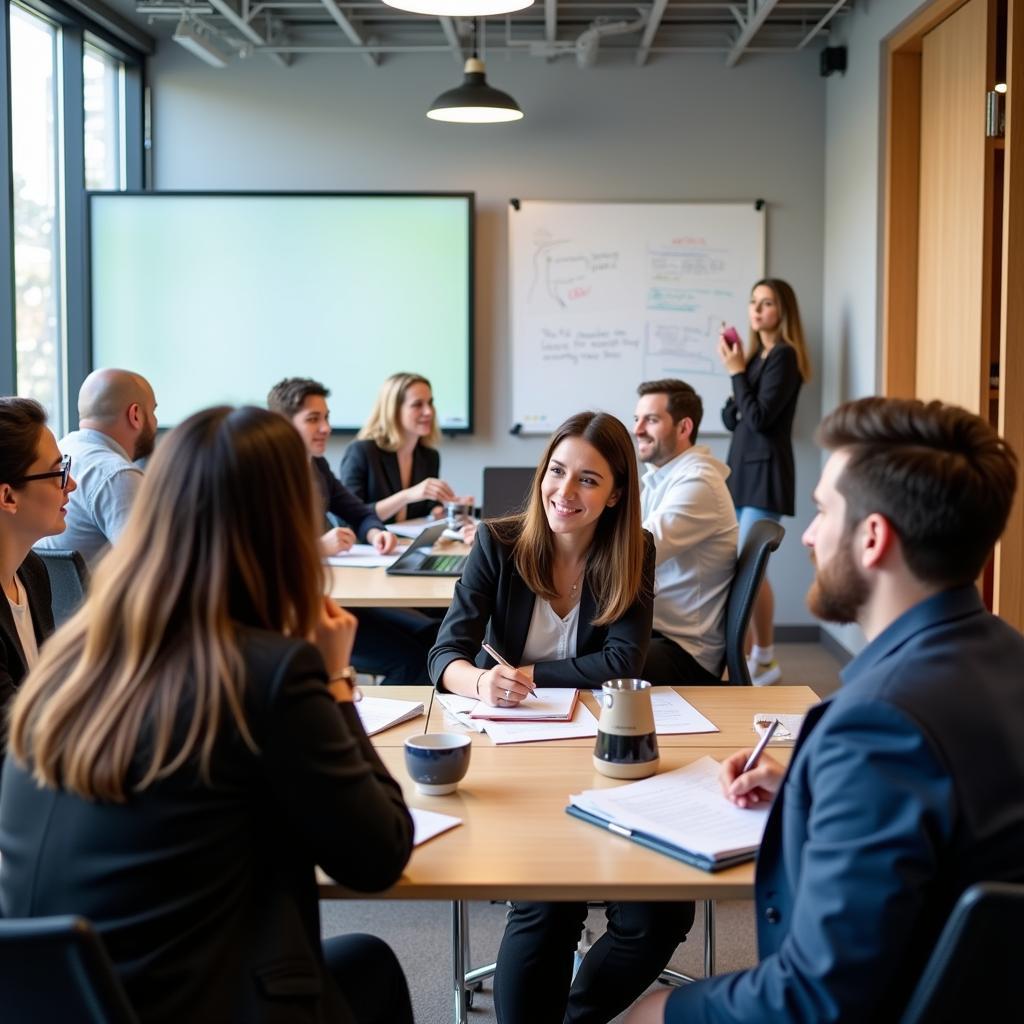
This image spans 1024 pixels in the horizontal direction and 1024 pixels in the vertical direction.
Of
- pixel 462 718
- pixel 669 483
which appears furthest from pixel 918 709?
pixel 669 483

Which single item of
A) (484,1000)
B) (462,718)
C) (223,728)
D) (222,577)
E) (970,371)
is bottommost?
(484,1000)

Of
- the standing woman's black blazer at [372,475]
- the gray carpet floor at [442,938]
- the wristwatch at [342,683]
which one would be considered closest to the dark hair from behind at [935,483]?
the wristwatch at [342,683]

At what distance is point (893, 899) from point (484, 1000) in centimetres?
167

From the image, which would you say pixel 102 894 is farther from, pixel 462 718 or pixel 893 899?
pixel 462 718

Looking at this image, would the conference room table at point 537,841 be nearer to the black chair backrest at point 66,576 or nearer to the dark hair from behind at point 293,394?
the black chair backrest at point 66,576

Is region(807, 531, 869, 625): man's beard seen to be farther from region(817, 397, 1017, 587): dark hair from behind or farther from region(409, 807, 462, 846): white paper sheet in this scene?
region(409, 807, 462, 846): white paper sheet

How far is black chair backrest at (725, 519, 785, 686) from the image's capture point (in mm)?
2959

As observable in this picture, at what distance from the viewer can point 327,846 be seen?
1267 millimetres

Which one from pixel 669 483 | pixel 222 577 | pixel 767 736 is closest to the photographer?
pixel 222 577

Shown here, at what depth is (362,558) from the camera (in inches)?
151

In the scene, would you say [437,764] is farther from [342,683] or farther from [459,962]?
[459,962]

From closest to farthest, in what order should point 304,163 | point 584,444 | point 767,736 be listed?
point 767,736 < point 584,444 < point 304,163

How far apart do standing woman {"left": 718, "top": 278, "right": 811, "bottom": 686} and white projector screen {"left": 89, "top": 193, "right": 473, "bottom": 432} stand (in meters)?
1.38

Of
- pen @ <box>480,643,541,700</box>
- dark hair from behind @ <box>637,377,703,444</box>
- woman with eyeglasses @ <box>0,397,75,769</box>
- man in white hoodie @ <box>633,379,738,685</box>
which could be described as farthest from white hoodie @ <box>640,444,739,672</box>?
woman with eyeglasses @ <box>0,397,75,769</box>
